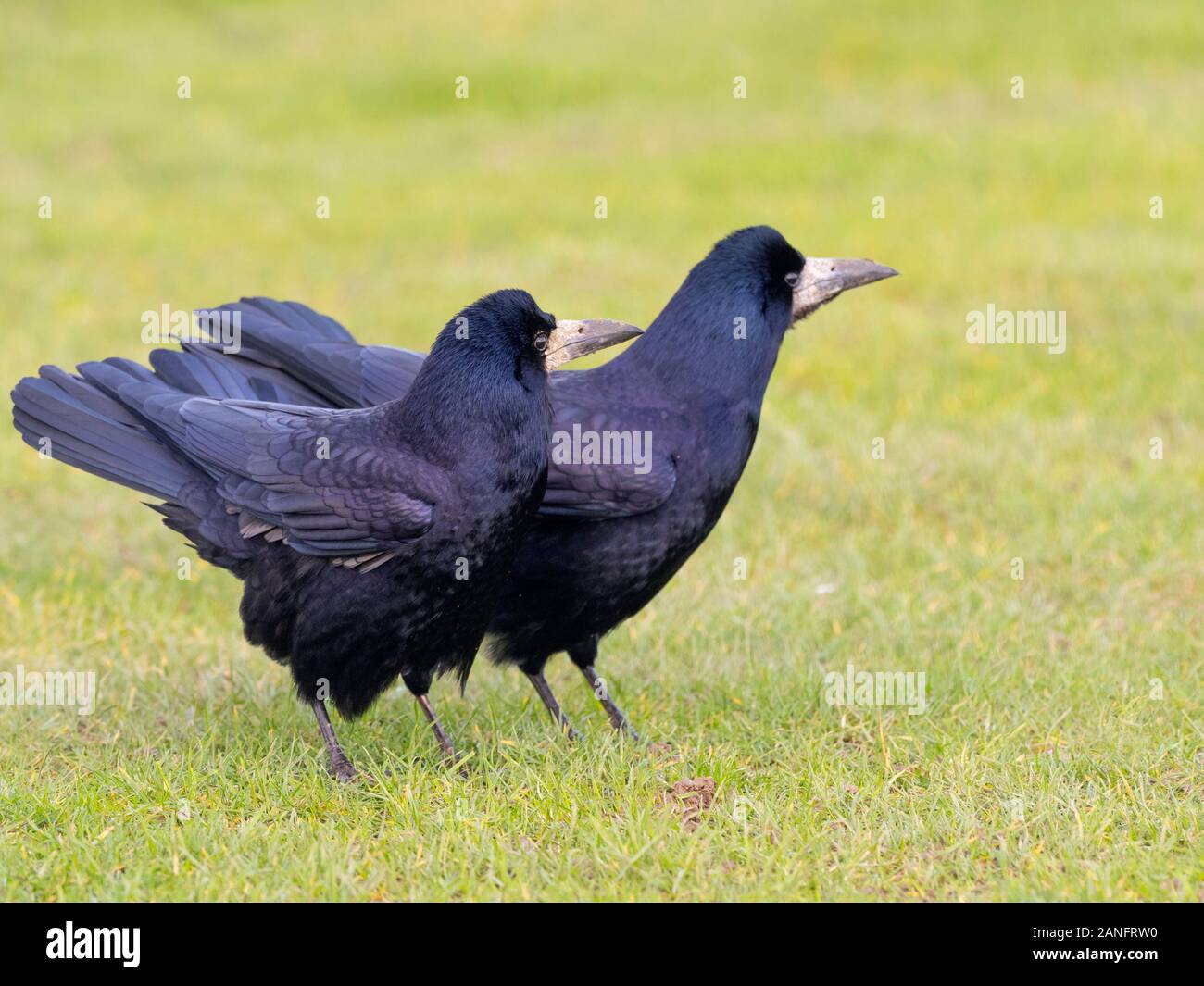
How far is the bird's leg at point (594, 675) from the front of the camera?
16.9 ft

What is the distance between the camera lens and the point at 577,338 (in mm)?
4730

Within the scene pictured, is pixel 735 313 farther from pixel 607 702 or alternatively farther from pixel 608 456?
pixel 607 702

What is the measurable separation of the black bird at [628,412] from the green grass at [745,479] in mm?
423

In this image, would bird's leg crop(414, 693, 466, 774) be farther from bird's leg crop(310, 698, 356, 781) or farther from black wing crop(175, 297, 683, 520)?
black wing crop(175, 297, 683, 520)

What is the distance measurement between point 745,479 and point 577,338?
9.94 feet

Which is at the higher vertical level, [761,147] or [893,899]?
[761,147]

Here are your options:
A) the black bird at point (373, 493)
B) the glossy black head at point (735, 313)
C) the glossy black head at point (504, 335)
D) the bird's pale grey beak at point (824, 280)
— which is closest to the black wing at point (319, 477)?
the black bird at point (373, 493)

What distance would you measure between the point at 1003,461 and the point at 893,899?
410 cm

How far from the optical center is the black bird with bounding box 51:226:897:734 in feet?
15.8

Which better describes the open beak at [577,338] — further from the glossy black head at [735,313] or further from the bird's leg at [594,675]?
the bird's leg at [594,675]

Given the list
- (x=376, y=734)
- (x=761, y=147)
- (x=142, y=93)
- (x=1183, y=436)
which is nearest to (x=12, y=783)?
(x=376, y=734)

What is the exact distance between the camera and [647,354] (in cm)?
517

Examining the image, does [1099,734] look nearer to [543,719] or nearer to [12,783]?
[543,719]

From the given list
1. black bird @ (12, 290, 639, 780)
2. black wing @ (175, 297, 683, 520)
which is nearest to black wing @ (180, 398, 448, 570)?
black bird @ (12, 290, 639, 780)
